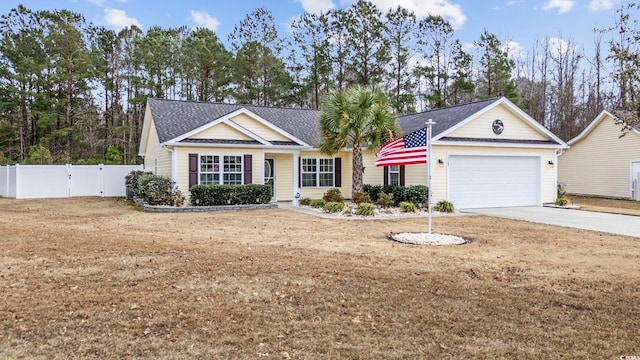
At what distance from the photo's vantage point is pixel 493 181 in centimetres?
1744

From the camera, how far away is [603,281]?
20.2 ft

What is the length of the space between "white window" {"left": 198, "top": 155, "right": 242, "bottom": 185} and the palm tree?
3599mm

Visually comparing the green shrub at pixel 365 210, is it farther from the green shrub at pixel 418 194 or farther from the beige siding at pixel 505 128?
the beige siding at pixel 505 128

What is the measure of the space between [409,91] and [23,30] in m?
27.5

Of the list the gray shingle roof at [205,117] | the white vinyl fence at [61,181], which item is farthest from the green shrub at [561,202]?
the white vinyl fence at [61,181]

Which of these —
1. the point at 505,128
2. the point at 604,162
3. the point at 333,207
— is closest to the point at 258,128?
the point at 333,207

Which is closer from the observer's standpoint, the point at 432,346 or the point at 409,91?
the point at 432,346

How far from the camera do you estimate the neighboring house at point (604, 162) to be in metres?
21.5

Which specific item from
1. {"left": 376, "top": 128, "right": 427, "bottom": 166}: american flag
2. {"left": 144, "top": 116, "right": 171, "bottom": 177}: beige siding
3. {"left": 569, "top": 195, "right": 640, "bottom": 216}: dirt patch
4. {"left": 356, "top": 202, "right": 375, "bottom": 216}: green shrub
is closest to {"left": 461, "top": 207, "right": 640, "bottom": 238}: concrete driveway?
{"left": 569, "top": 195, "right": 640, "bottom": 216}: dirt patch

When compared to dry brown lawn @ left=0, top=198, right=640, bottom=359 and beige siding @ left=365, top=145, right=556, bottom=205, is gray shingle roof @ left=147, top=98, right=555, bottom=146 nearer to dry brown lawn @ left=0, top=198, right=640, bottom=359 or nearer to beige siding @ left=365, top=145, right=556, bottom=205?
beige siding @ left=365, top=145, right=556, bottom=205

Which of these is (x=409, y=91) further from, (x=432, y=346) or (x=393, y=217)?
(x=432, y=346)

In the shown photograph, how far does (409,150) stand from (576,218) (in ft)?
20.3

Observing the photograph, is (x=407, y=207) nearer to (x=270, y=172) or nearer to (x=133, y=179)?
(x=270, y=172)

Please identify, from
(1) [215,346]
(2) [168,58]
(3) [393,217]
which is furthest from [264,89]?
(1) [215,346]
